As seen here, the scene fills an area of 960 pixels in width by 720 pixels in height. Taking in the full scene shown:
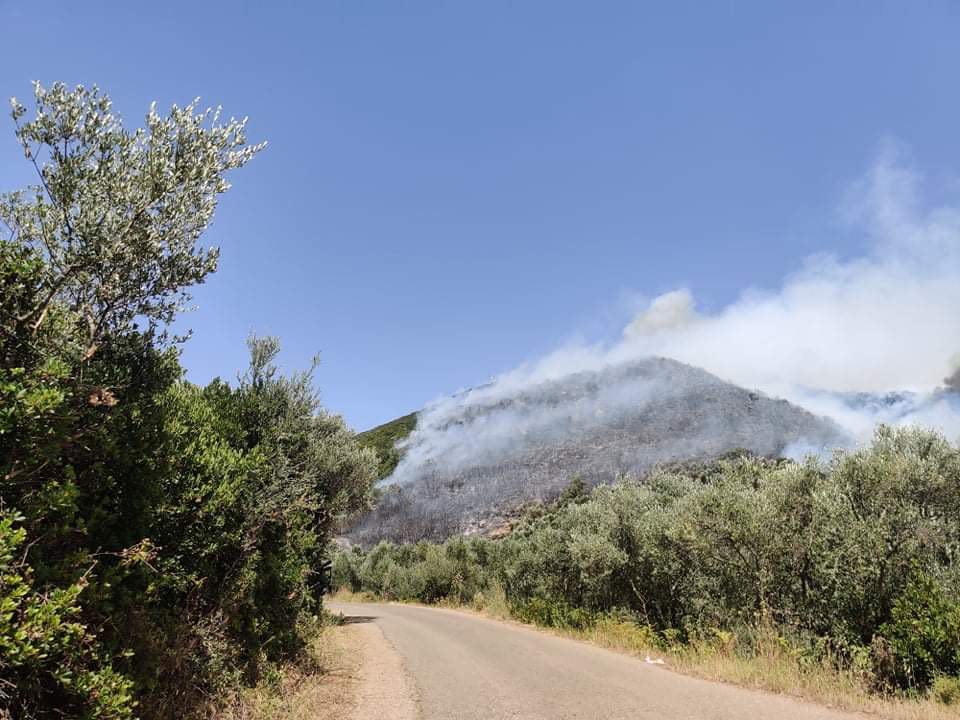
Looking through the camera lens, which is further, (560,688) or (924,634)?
(560,688)

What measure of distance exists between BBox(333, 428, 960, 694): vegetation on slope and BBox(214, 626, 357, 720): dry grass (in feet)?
31.1

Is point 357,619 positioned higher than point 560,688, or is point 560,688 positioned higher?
point 560,688

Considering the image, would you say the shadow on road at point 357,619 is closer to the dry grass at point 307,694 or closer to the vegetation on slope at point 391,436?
the dry grass at point 307,694

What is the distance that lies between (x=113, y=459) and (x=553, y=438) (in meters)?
126

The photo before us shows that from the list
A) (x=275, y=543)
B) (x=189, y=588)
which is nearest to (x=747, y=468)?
(x=275, y=543)

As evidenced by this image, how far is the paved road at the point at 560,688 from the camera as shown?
970 centimetres

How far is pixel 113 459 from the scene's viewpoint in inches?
252

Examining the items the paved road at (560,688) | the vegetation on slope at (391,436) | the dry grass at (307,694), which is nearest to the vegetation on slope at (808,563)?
the paved road at (560,688)

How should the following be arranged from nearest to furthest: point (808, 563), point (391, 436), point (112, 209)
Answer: point (112, 209) < point (808, 563) < point (391, 436)

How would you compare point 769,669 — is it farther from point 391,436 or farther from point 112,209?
point 391,436

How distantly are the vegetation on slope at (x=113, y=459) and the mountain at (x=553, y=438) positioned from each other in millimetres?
52136

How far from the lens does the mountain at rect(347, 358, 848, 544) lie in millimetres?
88188

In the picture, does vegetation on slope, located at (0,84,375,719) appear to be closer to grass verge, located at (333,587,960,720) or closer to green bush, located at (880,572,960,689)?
grass verge, located at (333,587,960,720)

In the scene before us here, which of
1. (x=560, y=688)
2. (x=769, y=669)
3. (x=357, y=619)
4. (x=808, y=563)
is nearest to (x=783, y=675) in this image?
A: (x=769, y=669)
